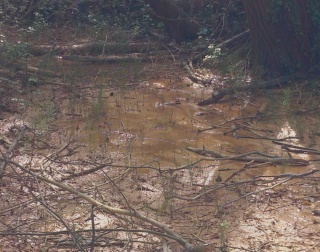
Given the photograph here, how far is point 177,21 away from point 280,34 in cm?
231

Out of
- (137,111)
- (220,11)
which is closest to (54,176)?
(137,111)

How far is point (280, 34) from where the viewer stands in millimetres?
7914

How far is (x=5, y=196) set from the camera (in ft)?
15.6

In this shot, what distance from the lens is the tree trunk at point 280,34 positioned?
773cm

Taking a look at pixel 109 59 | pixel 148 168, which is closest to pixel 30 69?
pixel 109 59

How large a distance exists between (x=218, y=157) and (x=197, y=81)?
2714 millimetres

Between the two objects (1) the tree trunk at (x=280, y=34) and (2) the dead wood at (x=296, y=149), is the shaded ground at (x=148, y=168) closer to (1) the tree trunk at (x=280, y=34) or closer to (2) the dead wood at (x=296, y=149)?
(2) the dead wood at (x=296, y=149)

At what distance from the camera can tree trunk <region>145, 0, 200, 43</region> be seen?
988 centimetres

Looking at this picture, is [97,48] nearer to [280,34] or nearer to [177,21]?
[177,21]

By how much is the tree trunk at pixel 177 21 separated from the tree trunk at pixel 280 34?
1.88m

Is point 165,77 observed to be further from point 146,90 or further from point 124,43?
point 124,43

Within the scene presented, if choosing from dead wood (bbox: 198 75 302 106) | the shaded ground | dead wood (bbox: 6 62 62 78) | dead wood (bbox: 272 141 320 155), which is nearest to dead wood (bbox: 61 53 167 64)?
the shaded ground

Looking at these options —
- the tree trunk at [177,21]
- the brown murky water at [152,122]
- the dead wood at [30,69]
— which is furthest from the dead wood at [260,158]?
the tree trunk at [177,21]

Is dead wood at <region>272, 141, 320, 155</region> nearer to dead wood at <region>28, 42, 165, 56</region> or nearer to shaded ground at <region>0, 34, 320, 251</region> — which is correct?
shaded ground at <region>0, 34, 320, 251</region>
